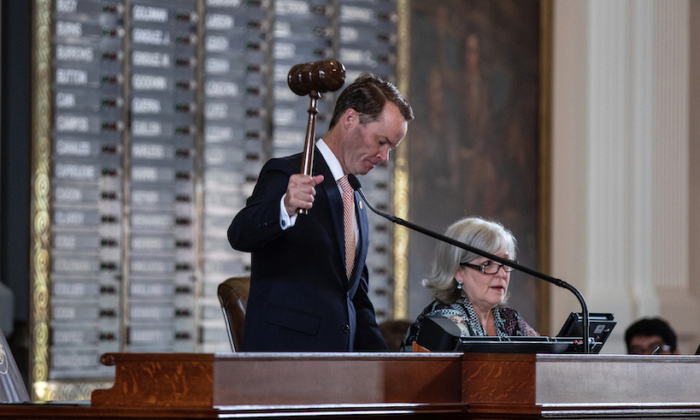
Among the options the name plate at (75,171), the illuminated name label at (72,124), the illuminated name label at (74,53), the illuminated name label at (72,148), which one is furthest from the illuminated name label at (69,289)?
the illuminated name label at (74,53)

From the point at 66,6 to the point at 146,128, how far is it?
707 millimetres

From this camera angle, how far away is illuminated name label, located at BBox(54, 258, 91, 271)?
438 cm

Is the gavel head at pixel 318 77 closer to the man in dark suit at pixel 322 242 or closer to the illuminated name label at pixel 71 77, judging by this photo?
the man in dark suit at pixel 322 242

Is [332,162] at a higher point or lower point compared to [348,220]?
higher

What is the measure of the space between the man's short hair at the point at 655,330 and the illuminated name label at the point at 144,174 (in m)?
2.47

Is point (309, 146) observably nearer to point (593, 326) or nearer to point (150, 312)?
point (593, 326)

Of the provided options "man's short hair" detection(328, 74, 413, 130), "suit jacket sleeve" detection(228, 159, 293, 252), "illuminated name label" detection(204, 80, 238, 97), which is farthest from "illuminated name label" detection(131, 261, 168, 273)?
"suit jacket sleeve" detection(228, 159, 293, 252)

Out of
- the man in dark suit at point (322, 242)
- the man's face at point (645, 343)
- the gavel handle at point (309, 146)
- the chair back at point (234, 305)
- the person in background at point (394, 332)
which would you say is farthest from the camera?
the man's face at point (645, 343)

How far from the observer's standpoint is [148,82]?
4.59 m

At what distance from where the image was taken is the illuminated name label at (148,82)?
180 inches

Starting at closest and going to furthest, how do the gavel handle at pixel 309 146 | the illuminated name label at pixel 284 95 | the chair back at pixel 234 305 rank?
the gavel handle at pixel 309 146 → the chair back at pixel 234 305 → the illuminated name label at pixel 284 95

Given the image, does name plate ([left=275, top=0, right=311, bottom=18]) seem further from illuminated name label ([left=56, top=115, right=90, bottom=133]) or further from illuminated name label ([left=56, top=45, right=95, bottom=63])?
illuminated name label ([left=56, top=115, right=90, bottom=133])

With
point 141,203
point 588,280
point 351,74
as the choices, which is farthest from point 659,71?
point 141,203

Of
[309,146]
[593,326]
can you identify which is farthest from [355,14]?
[593,326]
